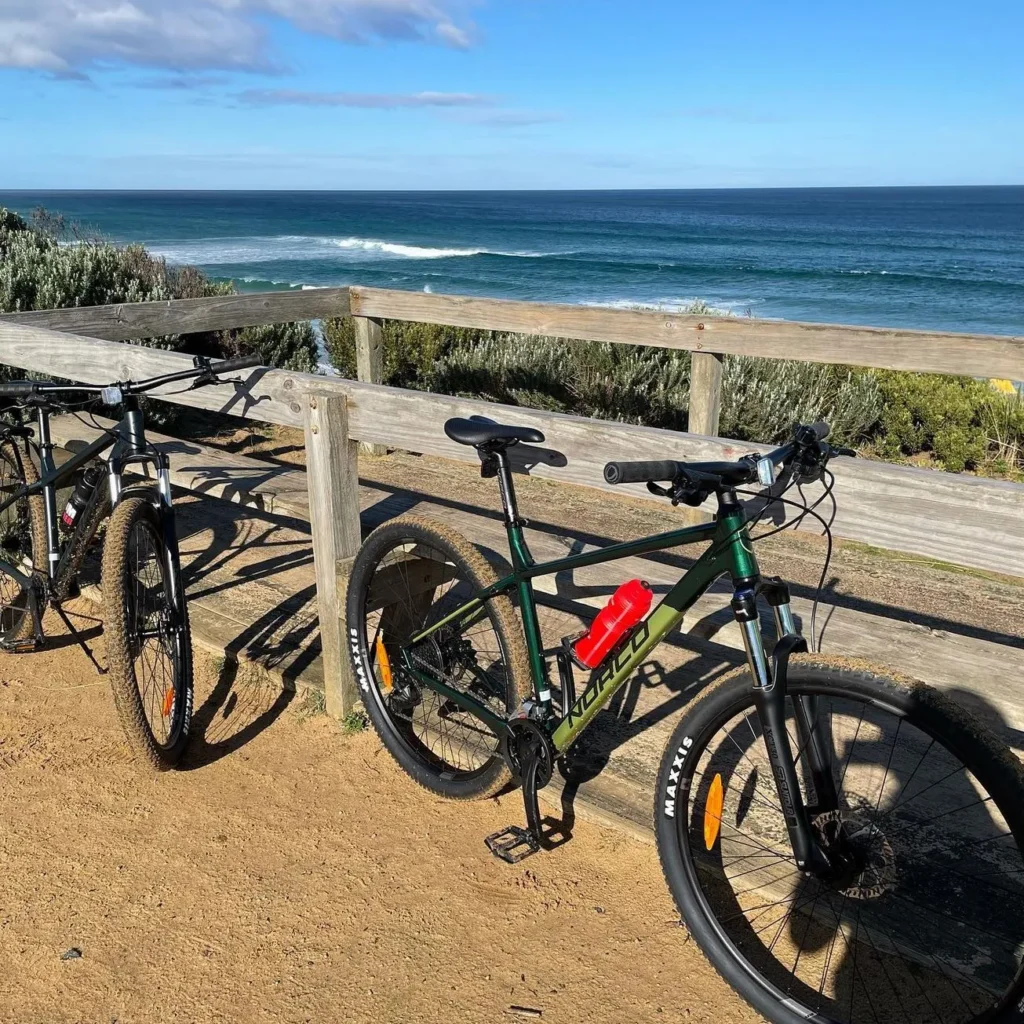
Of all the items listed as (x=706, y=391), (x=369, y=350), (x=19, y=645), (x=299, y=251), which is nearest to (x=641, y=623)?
(x=19, y=645)

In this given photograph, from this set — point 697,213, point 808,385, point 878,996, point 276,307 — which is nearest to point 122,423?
point 878,996

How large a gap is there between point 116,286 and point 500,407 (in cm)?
719

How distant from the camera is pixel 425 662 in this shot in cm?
321

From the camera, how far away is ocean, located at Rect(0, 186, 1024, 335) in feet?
115

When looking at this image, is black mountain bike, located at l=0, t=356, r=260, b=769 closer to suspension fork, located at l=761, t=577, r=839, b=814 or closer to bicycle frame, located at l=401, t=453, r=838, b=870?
bicycle frame, located at l=401, t=453, r=838, b=870

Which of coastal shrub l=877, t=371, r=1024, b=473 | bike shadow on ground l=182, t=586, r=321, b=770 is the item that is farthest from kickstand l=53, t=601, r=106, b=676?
coastal shrub l=877, t=371, r=1024, b=473

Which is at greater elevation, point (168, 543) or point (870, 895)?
point (168, 543)

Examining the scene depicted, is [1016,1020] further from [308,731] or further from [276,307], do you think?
[276,307]

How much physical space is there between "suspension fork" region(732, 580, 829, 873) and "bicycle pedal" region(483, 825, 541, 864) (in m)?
0.94

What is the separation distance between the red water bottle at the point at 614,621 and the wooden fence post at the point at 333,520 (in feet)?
3.98

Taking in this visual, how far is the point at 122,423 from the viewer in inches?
139

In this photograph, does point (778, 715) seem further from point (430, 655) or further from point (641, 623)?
point (430, 655)

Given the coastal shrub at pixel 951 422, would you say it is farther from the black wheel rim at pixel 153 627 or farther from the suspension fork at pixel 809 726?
the black wheel rim at pixel 153 627

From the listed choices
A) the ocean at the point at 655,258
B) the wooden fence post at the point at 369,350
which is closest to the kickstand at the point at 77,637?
the wooden fence post at the point at 369,350
